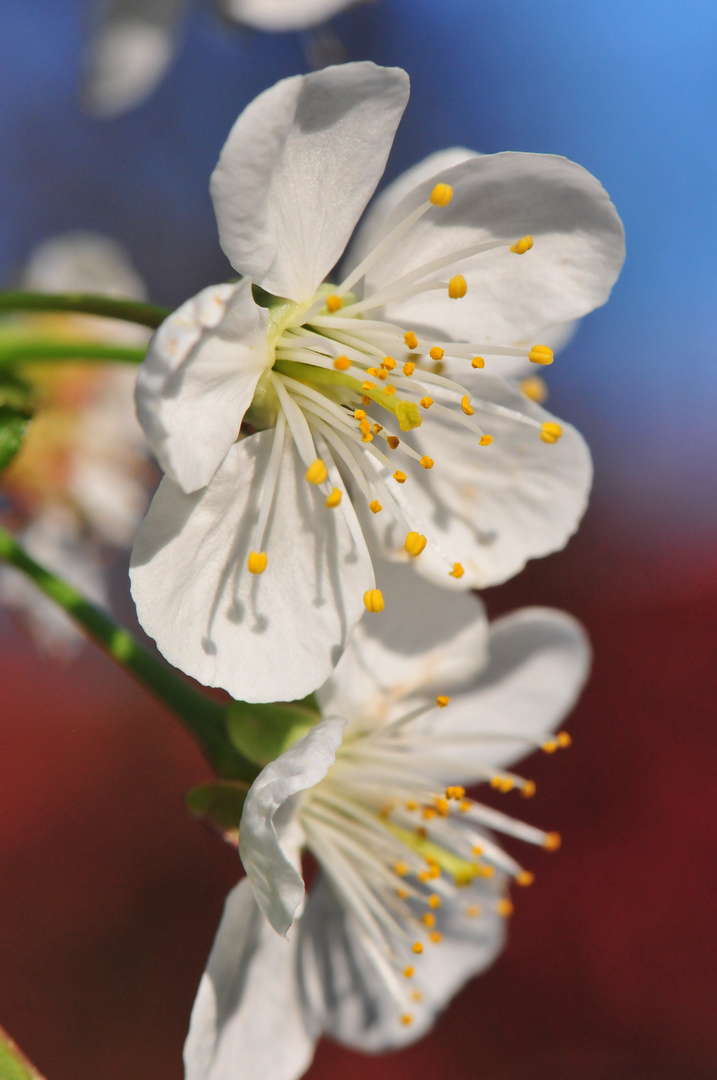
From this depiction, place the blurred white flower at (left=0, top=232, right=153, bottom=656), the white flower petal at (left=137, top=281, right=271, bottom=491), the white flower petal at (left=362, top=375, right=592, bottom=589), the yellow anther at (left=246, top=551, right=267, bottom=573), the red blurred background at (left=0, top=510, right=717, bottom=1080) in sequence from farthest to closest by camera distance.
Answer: the red blurred background at (left=0, top=510, right=717, bottom=1080) → the blurred white flower at (left=0, top=232, right=153, bottom=656) → the white flower petal at (left=362, top=375, right=592, bottom=589) → the yellow anther at (left=246, top=551, right=267, bottom=573) → the white flower petal at (left=137, top=281, right=271, bottom=491)

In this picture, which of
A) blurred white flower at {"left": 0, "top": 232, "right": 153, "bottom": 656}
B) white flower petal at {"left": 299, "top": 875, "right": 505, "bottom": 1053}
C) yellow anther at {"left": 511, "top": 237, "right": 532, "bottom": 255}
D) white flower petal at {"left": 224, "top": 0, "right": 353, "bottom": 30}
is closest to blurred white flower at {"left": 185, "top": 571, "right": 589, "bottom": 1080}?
white flower petal at {"left": 299, "top": 875, "right": 505, "bottom": 1053}

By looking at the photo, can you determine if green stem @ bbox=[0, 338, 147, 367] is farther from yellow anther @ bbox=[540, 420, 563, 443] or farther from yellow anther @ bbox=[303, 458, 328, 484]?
yellow anther @ bbox=[540, 420, 563, 443]

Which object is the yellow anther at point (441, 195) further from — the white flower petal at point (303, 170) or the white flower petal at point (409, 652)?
the white flower petal at point (409, 652)

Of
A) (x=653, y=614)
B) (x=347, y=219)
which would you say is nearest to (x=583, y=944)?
(x=653, y=614)

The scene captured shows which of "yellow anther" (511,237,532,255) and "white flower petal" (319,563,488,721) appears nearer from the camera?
"yellow anther" (511,237,532,255)

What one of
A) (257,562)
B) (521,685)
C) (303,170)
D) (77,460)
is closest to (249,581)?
(257,562)

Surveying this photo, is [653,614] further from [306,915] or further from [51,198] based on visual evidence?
[51,198]
